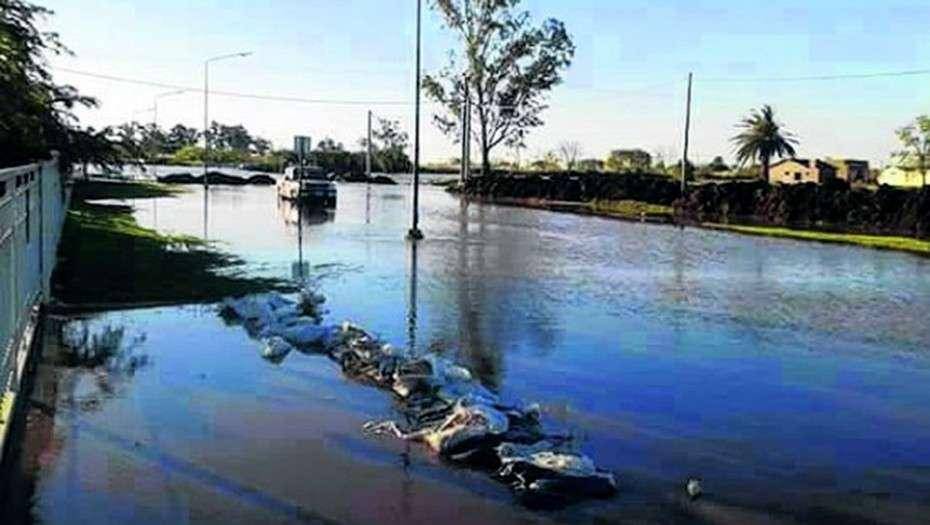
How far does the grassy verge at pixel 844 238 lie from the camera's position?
29020 millimetres

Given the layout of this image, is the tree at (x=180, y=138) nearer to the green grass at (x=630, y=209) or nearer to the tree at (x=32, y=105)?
the green grass at (x=630, y=209)

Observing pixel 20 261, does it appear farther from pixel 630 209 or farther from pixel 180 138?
pixel 180 138

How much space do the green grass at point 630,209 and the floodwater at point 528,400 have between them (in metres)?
27.4

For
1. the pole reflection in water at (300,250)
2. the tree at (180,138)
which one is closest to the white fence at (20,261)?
the pole reflection in water at (300,250)

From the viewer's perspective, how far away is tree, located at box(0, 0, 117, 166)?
13.6 m

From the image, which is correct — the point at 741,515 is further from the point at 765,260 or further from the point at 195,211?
the point at 195,211

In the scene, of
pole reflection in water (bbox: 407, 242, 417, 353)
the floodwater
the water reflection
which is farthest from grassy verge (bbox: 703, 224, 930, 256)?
pole reflection in water (bbox: 407, 242, 417, 353)

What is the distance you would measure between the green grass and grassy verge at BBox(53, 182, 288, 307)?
25.2m

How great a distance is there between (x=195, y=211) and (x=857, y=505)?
31277mm

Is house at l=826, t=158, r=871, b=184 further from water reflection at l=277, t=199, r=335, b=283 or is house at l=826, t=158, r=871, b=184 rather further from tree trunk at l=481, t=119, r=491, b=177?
water reflection at l=277, t=199, r=335, b=283

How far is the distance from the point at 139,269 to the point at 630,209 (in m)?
35.2

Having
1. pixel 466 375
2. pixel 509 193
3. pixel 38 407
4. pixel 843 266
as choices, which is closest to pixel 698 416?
pixel 466 375

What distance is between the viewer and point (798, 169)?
3575 inches

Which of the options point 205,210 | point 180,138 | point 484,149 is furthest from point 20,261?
point 180,138
